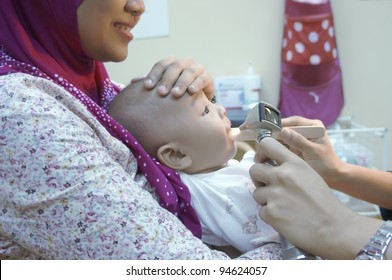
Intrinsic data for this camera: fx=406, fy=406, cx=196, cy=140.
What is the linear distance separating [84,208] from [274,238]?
0.46m

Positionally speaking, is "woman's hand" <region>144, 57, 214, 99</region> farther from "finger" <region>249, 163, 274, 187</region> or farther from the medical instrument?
"finger" <region>249, 163, 274, 187</region>

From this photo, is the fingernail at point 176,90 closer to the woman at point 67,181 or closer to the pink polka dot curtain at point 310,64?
the woman at point 67,181

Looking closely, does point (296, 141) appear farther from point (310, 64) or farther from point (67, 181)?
point (310, 64)

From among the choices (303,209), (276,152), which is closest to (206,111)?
(276,152)

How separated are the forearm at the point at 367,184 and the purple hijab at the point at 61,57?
1.84 ft

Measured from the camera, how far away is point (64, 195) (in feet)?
2.27

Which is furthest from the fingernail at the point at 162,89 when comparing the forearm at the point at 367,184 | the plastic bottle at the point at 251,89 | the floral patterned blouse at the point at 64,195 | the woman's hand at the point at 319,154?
the plastic bottle at the point at 251,89

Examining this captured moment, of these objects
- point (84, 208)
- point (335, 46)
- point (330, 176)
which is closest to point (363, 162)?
point (335, 46)

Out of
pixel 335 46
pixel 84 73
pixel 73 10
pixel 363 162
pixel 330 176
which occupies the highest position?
pixel 73 10

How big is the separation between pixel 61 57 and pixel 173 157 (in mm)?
376

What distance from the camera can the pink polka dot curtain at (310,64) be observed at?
2.40m

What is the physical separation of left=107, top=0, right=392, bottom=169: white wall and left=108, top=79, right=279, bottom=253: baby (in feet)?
4.96

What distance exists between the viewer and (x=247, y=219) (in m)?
0.98
